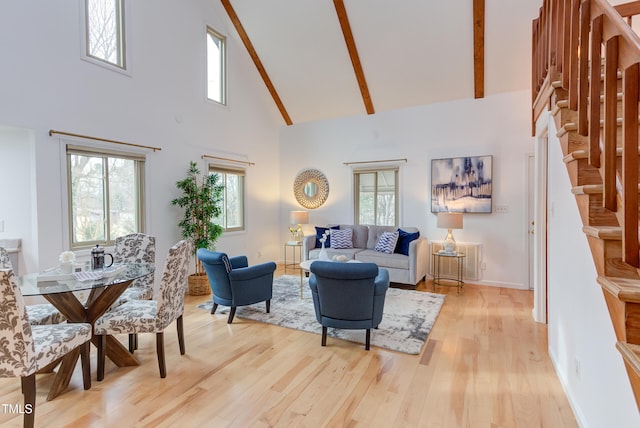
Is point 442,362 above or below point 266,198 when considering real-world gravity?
below

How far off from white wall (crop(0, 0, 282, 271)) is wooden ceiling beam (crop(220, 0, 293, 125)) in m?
0.15

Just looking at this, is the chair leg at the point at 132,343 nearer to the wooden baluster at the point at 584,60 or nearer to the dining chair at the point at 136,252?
the dining chair at the point at 136,252

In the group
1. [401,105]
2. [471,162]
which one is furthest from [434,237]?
[401,105]

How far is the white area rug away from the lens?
314cm

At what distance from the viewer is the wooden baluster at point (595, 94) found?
51.6 inches

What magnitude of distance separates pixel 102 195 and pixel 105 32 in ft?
6.62

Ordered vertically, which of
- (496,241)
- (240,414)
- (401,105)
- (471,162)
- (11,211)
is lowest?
(240,414)

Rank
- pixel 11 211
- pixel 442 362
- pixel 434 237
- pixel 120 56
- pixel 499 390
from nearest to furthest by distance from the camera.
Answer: pixel 499 390
pixel 442 362
pixel 11 211
pixel 120 56
pixel 434 237

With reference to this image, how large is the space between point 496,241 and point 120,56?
5.95 metres

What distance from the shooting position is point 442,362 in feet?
8.89

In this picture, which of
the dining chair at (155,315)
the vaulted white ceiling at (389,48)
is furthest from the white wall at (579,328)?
the dining chair at (155,315)

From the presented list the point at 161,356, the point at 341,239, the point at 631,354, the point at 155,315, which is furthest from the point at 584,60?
the point at 341,239

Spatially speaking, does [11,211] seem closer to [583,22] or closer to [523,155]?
[583,22]

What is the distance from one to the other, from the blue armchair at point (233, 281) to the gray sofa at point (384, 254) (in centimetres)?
174
